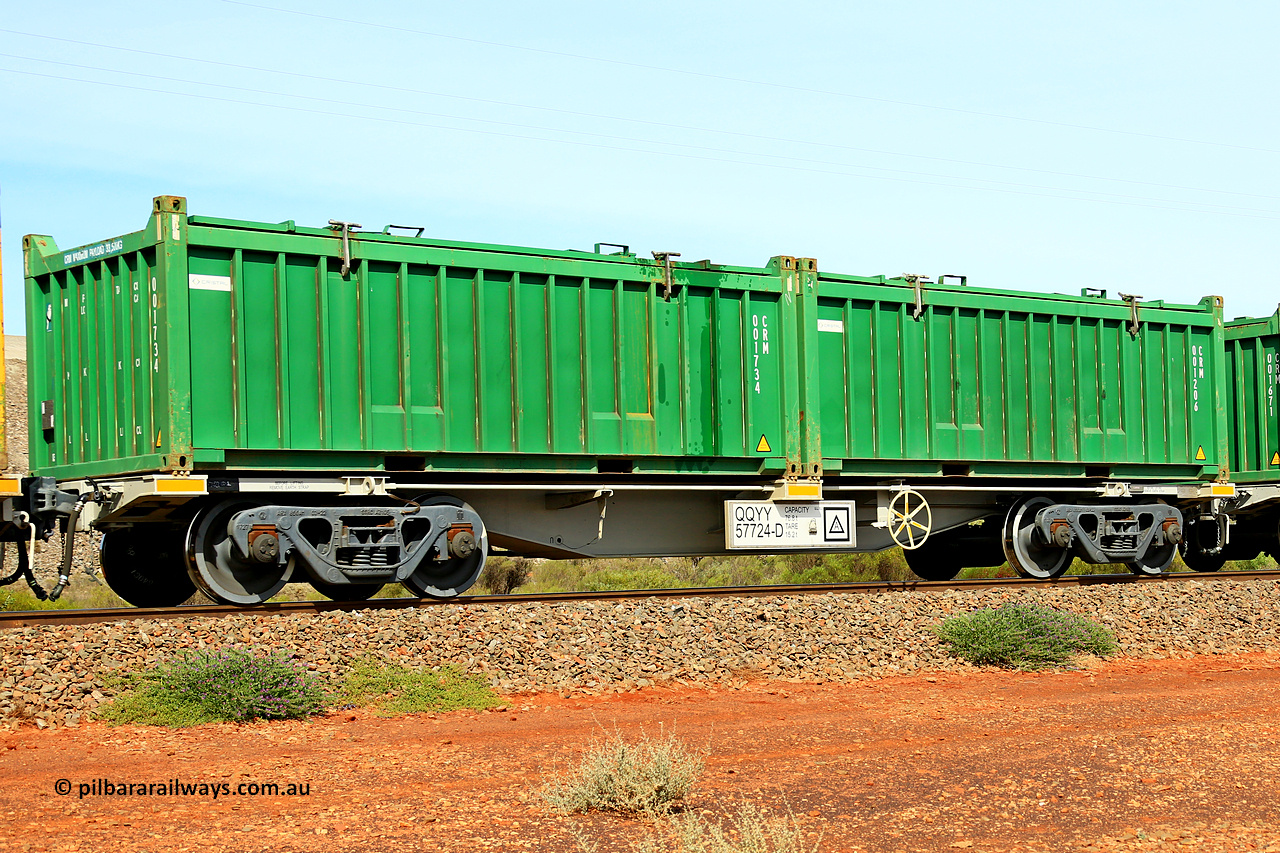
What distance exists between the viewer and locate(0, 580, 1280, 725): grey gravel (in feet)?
29.3

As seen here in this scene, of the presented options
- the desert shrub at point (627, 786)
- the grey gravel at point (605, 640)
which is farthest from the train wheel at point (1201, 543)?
the desert shrub at point (627, 786)

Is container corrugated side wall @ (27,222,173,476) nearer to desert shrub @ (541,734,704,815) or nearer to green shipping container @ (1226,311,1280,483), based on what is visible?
desert shrub @ (541,734,704,815)

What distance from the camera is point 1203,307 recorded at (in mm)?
17531

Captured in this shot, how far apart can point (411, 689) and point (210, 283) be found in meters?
4.44

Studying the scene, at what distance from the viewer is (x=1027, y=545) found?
15.5 metres

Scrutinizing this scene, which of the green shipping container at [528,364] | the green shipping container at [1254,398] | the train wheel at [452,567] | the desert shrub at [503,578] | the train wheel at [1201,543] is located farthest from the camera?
the desert shrub at [503,578]

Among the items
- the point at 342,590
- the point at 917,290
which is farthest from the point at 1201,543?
the point at 342,590

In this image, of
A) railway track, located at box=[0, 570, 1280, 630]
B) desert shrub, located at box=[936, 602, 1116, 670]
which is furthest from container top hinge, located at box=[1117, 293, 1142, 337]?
desert shrub, located at box=[936, 602, 1116, 670]

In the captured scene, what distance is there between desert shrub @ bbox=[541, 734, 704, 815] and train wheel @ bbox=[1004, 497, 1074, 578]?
1005 centimetres

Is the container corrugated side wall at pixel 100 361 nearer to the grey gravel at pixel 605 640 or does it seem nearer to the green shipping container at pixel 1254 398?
the grey gravel at pixel 605 640

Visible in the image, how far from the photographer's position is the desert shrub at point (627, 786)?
241 inches

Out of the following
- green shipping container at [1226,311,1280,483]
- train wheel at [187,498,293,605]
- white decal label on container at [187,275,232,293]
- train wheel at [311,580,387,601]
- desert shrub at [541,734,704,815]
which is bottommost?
desert shrub at [541,734,704,815]

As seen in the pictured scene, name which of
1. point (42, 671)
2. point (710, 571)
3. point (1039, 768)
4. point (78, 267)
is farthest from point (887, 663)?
point (710, 571)

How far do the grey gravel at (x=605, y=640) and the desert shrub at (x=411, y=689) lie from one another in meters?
0.17
